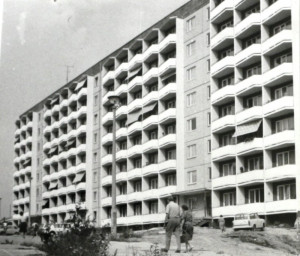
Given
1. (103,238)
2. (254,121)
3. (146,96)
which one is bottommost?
(103,238)

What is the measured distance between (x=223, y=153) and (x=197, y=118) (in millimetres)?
6074

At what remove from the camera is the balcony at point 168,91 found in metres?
58.1

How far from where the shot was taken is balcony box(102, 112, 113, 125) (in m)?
69.9

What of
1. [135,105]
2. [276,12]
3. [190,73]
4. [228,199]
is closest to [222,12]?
[276,12]

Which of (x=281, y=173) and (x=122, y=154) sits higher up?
(x=122, y=154)

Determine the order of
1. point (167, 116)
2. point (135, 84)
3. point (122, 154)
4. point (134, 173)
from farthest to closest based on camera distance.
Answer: point (122, 154) → point (135, 84) → point (134, 173) → point (167, 116)

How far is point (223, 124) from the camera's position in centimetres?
5088

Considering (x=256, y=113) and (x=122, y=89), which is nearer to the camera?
(x=256, y=113)

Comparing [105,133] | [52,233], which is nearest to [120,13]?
[52,233]

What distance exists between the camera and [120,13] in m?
23.8

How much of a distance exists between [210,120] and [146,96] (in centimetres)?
1046

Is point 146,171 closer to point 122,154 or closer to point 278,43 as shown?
point 122,154

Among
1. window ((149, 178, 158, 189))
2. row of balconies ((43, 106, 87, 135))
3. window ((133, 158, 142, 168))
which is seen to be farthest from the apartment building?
row of balconies ((43, 106, 87, 135))

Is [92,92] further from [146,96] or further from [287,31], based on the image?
[287,31]
